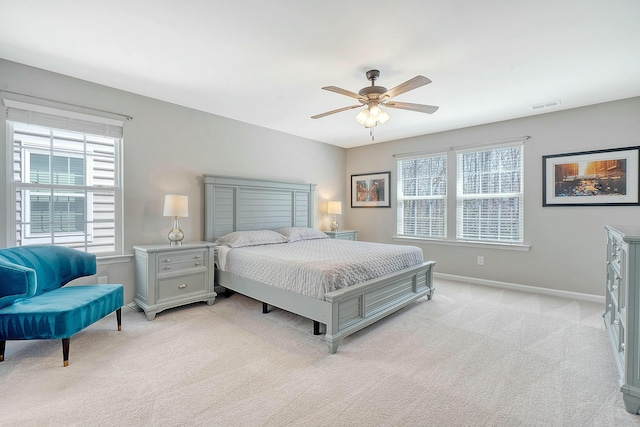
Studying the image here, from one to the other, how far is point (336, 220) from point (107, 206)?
3.82 meters

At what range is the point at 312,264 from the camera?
2727mm

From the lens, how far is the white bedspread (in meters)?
2.60

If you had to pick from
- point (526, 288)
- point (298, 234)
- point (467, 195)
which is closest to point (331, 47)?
point (298, 234)

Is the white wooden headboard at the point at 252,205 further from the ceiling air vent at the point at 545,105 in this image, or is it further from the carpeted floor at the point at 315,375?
the ceiling air vent at the point at 545,105

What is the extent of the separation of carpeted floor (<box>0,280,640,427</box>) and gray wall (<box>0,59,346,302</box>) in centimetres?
113

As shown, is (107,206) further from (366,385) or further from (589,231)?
(589,231)

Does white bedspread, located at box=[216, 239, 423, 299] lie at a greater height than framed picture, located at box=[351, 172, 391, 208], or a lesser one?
lesser

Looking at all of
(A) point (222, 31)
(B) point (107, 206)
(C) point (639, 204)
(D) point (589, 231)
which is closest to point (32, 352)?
(B) point (107, 206)

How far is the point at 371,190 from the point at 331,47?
3.73 metres

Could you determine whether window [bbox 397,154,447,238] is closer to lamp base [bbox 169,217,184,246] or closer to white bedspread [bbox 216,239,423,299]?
white bedspread [bbox 216,239,423,299]

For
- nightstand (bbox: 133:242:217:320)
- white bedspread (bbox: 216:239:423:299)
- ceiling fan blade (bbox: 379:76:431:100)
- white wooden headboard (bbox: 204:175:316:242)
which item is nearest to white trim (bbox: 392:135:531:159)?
white wooden headboard (bbox: 204:175:316:242)

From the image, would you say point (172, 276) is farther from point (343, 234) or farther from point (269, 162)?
point (343, 234)

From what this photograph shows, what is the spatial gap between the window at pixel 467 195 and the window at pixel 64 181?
448 centimetres

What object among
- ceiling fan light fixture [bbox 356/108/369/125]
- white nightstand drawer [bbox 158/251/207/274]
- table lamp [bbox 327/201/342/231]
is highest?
ceiling fan light fixture [bbox 356/108/369/125]
